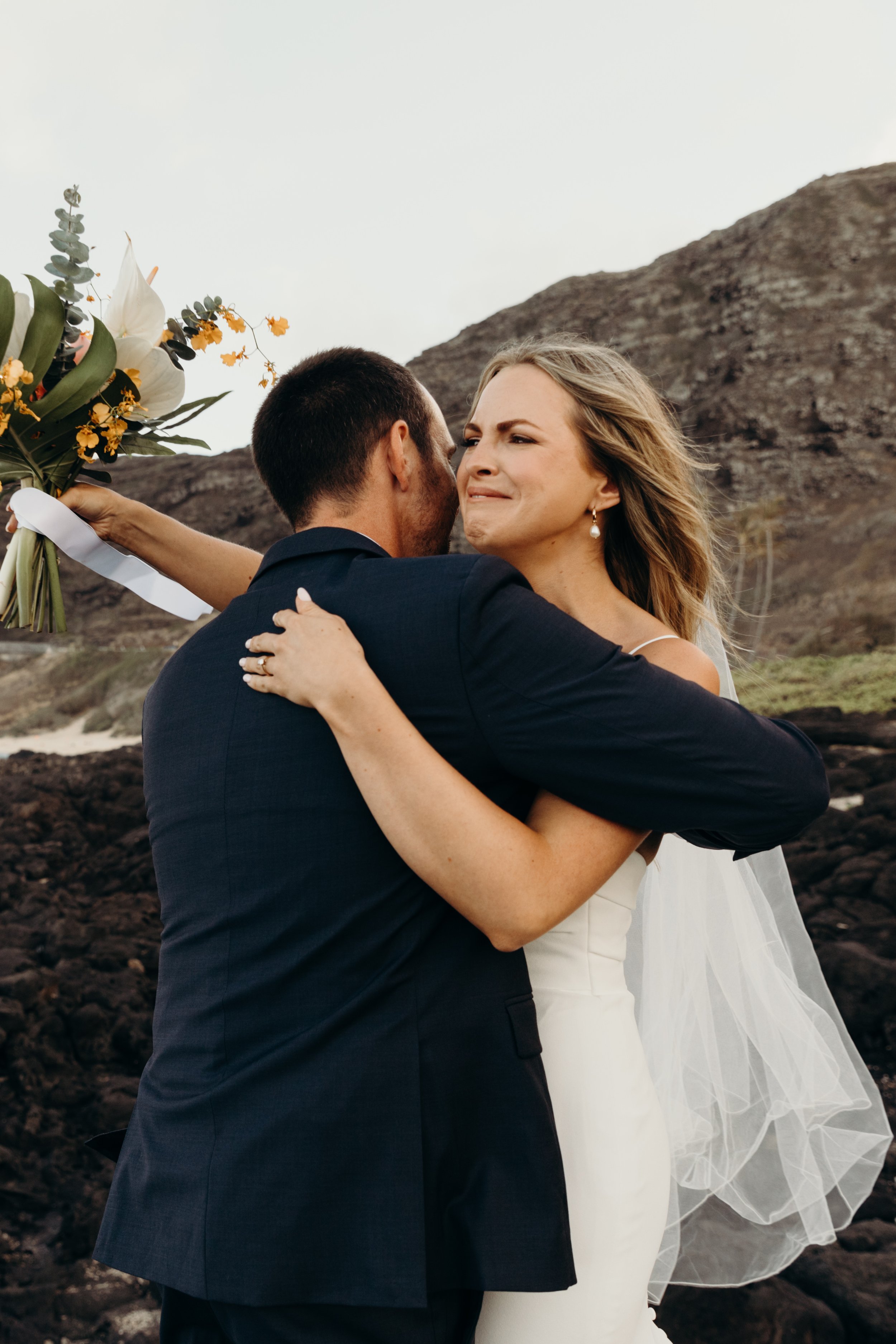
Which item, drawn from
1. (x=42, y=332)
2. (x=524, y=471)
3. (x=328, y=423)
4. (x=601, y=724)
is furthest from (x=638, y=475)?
(x=42, y=332)

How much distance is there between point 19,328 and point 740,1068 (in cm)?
228

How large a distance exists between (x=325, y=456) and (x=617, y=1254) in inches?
50.0

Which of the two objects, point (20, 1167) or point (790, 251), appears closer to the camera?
point (20, 1167)

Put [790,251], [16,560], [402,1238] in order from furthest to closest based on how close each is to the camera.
Result: [790,251]
[16,560]
[402,1238]

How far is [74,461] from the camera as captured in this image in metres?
2.13

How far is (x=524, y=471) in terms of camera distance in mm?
1982

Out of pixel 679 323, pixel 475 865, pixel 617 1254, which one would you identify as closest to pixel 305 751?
pixel 475 865

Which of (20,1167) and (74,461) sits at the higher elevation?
(74,461)

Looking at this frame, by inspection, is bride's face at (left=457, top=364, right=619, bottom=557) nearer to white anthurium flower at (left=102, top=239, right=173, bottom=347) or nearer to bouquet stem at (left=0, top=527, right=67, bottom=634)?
white anthurium flower at (left=102, top=239, right=173, bottom=347)

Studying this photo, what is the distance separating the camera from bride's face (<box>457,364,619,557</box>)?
77.2 inches

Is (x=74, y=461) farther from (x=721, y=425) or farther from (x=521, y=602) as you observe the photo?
(x=721, y=425)

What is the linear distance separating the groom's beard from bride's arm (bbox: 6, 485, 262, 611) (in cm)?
57

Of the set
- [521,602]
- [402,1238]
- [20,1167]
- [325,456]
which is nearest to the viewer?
[402,1238]

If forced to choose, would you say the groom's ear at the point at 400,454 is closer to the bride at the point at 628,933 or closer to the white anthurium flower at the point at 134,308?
the bride at the point at 628,933
